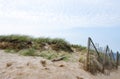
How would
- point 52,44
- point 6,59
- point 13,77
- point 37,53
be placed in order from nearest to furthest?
point 13,77 < point 6,59 < point 37,53 < point 52,44

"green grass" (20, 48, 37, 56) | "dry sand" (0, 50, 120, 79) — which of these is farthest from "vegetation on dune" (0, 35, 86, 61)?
"dry sand" (0, 50, 120, 79)

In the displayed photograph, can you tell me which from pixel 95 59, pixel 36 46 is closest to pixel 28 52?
pixel 36 46

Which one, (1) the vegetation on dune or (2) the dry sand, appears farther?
(1) the vegetation on dune

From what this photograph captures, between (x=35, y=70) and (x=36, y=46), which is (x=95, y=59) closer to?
(x=36, y=46)

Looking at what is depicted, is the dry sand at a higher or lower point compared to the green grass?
lower

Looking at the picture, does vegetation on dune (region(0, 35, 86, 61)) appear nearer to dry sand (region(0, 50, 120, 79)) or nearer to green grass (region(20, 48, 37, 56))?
green grass (region(20, 48, 37, 56))

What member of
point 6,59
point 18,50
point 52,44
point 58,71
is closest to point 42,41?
point 52,44

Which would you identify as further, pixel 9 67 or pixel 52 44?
pixel 52 44

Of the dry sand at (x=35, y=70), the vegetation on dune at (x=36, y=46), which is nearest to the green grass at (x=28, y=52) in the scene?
the vegetation on dune at (x=36, y=46)

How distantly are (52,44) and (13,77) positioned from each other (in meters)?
9.89

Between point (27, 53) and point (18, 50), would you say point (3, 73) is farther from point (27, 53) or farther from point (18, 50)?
→ point (18, 50)

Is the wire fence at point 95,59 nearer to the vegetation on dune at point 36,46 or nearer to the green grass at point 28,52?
the vegetation on dune at point 36,46

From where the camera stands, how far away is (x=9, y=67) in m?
14.1

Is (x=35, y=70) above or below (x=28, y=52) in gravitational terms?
below
